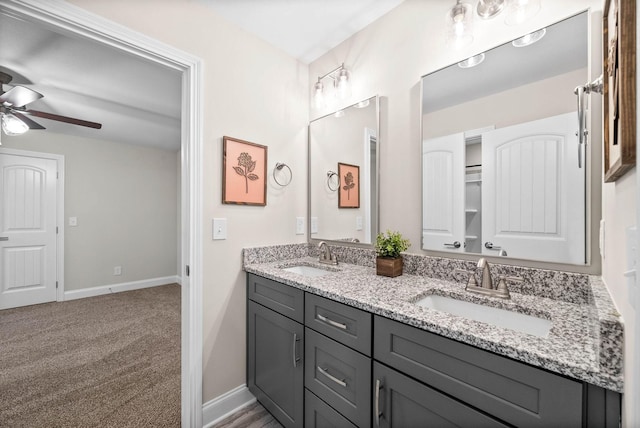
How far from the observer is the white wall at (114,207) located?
152 inches

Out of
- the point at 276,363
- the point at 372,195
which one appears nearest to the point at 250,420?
the point at 276,363

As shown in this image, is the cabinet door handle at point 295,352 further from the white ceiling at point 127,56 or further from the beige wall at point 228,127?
the white ceiling at point 127,56

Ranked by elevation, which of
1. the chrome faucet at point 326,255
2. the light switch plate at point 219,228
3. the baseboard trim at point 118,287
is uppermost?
the light switch plate at point 219,228

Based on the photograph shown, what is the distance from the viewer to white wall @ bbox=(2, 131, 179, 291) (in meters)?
3.87

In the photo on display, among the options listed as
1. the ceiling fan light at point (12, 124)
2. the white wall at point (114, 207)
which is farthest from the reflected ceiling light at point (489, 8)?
the white wall at point (114, 207)

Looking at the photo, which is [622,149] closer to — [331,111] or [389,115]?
[389,115]

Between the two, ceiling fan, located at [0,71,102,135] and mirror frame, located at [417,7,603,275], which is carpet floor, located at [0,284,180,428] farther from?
mirror frame, located at [417,7,603,275]

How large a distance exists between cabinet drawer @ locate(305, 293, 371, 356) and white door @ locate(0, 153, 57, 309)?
436 cm

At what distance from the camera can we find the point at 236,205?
175 cm

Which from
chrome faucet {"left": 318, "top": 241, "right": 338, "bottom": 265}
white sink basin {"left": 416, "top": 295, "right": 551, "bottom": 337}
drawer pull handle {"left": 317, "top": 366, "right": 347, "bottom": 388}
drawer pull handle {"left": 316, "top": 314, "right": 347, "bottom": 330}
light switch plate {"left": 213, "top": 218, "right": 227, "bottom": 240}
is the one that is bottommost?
drawer pull handle {"left": 317, "top": 366, "right": 347, "bottom": 388}

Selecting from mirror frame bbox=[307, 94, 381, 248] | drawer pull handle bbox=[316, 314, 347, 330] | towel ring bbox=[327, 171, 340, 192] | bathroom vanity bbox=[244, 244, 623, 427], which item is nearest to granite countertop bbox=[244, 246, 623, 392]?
bathroom vanity bbox=[244, 244, 623, 427]

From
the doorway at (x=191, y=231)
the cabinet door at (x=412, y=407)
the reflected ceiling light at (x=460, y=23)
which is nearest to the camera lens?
the cabinet door at (x=412, y=407)

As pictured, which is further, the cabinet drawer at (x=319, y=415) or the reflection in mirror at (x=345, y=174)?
the reflection in mirror at (x=345, y=174)

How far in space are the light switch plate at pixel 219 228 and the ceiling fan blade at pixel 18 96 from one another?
1.77 m
